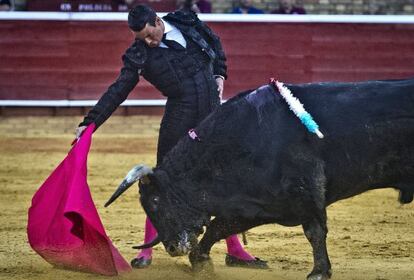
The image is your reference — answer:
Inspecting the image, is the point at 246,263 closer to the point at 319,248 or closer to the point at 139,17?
the point at 319,248

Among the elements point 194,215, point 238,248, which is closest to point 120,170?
point 238,248

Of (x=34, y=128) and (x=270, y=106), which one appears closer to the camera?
(x=270, y=106)

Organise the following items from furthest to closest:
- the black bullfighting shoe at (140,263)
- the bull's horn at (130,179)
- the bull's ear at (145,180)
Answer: the black bullfighting shoe at (140,263) < the bull's ear at (145,180) < the bull's horn at (130,179)

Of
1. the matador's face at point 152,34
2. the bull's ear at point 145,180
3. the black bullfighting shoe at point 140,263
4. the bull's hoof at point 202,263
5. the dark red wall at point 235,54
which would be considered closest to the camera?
the bull's ear at point 145,180

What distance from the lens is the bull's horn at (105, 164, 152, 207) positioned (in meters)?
4.46

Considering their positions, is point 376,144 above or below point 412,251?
above

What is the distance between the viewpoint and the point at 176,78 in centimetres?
494

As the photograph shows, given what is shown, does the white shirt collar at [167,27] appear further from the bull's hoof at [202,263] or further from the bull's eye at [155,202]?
the bull's hoof at [202,263]

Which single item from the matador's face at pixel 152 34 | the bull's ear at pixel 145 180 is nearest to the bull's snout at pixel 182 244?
the bull's ear at pixel 145 180

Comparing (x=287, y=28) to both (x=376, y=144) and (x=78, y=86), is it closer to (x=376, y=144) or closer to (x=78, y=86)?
(x=78, y=86)

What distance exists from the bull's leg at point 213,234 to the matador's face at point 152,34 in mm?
899

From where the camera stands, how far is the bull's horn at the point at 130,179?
446 cm

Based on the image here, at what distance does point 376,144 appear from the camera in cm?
456

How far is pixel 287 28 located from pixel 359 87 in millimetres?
6393
